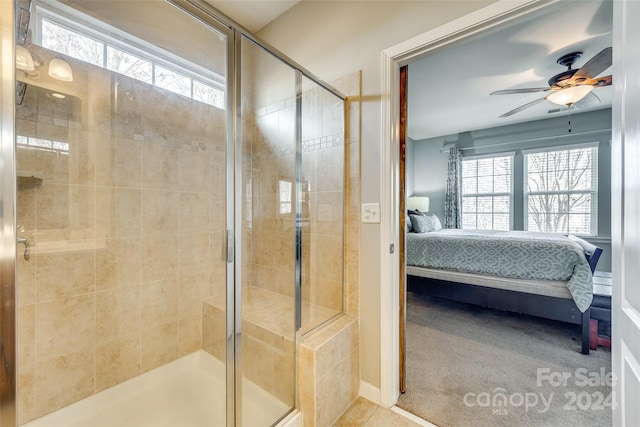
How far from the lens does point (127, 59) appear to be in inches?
65.6

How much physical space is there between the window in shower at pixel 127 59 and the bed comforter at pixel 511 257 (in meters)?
2.80

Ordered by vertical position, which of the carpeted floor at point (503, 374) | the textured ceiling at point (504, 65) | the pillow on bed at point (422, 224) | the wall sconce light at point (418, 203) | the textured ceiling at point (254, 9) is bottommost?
the carpeted floor at point (503, 374)

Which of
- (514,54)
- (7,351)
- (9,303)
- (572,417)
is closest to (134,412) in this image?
(7,351)

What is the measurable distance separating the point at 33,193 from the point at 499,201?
6092 mm

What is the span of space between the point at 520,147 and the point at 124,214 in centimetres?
585

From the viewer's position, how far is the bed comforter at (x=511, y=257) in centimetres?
231

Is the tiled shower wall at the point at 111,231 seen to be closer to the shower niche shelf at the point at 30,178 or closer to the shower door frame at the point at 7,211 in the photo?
the shower niche shelf at the point at 30,178

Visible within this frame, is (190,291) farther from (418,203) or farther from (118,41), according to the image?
(418,203)

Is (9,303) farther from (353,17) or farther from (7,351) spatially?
(353,17)

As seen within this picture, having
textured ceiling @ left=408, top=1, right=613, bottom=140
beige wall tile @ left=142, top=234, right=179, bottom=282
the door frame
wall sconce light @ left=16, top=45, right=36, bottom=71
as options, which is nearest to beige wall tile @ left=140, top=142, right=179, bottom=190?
beige wall tile @ left=142, top=234, right=179, bottom=282

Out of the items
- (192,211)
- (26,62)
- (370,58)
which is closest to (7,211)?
(26,62)

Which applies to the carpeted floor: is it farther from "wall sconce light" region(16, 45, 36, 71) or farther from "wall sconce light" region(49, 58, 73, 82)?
"wall sconce light" region(49, 58, 73, 82)

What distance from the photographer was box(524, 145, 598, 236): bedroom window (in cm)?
423

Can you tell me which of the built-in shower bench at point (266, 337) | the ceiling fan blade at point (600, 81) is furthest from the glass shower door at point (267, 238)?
the ceiling fan blade at point (600, 81)
